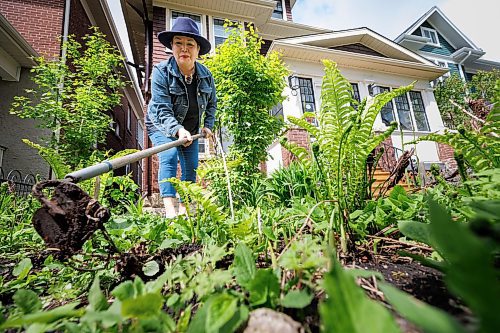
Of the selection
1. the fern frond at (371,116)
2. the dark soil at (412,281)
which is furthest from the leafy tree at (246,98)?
the dark soil at (412,281)

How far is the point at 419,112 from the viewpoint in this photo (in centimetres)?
1109

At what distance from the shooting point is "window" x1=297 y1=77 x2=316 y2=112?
9.50 m

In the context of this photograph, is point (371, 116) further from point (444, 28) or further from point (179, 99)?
point (444, 28)

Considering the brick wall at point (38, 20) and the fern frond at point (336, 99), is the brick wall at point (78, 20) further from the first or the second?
the fern frond at point (336, 99)

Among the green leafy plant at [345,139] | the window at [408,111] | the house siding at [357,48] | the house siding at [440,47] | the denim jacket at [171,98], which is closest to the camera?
the green leafy plant at [345,139]

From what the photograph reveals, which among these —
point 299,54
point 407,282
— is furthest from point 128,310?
point 299,54

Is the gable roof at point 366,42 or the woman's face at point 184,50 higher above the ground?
the gable roof at point 366,42

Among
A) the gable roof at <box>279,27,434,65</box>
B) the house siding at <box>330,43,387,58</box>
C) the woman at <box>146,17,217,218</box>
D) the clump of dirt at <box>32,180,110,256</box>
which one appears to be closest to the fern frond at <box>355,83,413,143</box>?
the clump of dirt at <box>32,180,110,256</box>

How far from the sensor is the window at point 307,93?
31.2ft

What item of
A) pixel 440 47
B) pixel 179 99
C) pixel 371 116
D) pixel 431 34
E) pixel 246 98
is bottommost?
pixel 371 116

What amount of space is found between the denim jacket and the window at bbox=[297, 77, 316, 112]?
694 centimetres

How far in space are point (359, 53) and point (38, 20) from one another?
1085cm

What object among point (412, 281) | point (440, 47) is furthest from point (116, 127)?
point (440, 47)

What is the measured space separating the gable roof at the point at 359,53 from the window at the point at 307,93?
0.80 meters
